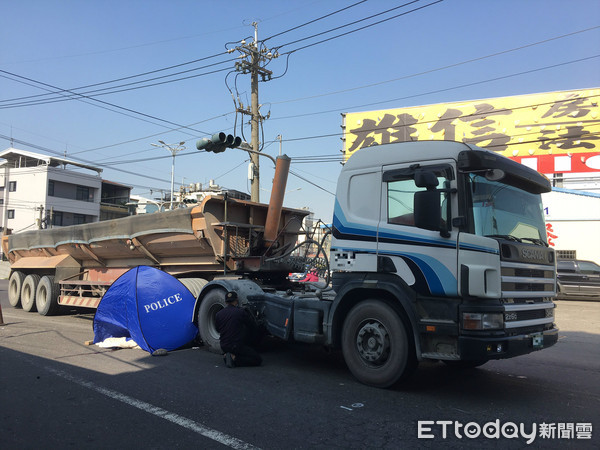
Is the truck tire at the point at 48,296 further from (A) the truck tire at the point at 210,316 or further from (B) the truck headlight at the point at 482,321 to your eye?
(B) the truck headlight at the point at 482,321

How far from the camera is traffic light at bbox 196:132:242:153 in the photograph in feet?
41.2

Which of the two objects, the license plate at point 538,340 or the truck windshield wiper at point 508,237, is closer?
the truck windshield wiper at point 508,237

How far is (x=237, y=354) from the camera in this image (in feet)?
22.7

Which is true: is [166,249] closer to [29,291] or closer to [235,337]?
[235,337]

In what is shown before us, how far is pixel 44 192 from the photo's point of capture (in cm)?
4884

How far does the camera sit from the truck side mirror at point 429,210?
5129mm

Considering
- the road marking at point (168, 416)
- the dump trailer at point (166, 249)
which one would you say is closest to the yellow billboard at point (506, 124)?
the dump trailer at point (166, 249)

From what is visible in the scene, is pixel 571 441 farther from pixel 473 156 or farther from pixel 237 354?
pixel 237 354

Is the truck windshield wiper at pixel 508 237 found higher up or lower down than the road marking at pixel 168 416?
higher up

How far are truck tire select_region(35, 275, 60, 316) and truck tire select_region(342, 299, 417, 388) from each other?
10261mm

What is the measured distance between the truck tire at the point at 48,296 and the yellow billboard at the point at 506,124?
17403 mm

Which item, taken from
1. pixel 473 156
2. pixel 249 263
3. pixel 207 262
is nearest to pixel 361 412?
pixel 473 156

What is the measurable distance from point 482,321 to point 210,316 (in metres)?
4.79

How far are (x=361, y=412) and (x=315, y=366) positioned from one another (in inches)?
89.5
